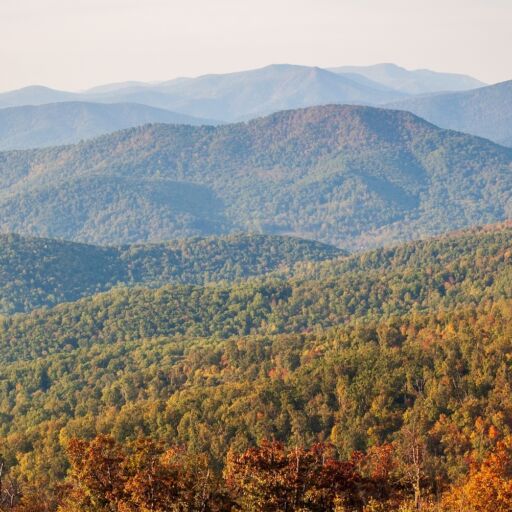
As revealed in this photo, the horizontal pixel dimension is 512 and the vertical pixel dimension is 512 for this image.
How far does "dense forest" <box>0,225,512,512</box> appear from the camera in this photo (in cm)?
5212

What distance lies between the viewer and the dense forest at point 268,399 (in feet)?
171

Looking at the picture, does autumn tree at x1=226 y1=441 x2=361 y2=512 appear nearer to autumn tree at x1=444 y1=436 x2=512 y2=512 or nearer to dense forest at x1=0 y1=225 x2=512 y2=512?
dense forest at x1=0 y1=225 x2=512 y2=512

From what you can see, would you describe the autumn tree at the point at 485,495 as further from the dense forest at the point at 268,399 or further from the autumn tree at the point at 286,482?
the autumn tree at the point at 286,482

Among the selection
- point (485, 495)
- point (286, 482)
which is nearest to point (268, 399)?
point (485, 495)

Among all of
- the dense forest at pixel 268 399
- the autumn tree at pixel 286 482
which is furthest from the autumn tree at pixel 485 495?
the autumn tree at pixel 286 482

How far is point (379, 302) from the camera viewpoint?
186000 millimetres

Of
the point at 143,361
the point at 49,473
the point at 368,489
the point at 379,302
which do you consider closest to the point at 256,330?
the point at 379,302

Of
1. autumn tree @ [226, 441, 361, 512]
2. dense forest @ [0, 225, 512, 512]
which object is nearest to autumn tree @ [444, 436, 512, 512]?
dense forest @ [0, 225, 512, 512]

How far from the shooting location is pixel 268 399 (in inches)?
3794

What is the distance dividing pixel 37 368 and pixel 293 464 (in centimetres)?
10204

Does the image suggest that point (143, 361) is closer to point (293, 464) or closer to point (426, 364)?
point (426, 364)

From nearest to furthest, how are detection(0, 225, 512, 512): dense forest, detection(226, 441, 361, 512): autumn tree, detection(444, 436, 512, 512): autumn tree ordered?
detection(226, 441, 361, 512): autumn tree
detection(444, 436, 512, 512): autumn tree
detection(0, 225, 512, 512): dense forest

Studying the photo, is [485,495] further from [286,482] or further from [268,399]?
[268,399]

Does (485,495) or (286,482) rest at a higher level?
(286,482)
